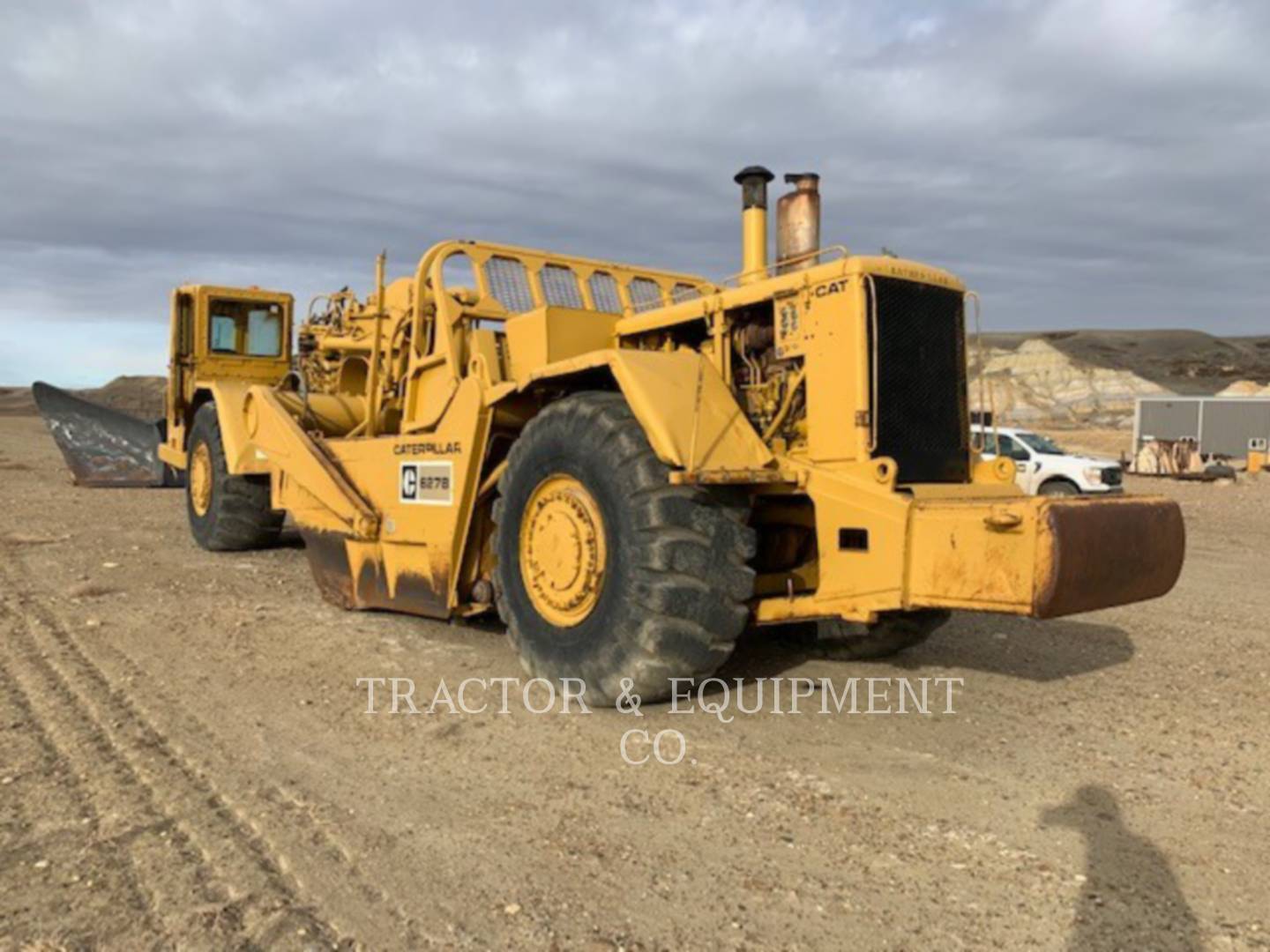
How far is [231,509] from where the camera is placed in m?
9.59

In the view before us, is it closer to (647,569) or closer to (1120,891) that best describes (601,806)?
(647,569)

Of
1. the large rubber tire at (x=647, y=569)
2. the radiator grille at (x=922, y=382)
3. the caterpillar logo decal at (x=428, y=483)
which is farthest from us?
the caterpillar logo decal at (x=428, y=483)

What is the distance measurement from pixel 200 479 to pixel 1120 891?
9.24 m

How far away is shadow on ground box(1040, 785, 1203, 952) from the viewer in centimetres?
286

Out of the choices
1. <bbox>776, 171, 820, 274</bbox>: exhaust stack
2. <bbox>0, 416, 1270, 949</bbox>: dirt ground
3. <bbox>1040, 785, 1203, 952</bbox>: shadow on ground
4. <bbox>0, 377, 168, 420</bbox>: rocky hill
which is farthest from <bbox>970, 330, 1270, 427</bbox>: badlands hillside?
<bbox>0, 377, 168, 420</bbox>: rocky hill

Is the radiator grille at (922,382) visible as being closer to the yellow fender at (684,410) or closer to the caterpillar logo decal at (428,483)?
the yellow fender at (684,410)

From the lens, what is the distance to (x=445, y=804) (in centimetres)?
375

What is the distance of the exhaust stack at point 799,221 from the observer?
5641 mm

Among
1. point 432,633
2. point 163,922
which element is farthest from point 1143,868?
point 432,633

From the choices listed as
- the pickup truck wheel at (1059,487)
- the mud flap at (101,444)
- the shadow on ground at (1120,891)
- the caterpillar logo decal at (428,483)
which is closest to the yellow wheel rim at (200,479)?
the caterpillar logo decal at (428,483)

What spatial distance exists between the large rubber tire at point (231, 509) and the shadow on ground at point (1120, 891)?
25.6 feet

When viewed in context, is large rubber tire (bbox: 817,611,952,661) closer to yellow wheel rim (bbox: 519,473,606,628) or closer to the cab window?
yellow wheel rim (bbox: 519,473,606,628)

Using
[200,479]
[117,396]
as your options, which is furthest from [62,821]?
[117,396]

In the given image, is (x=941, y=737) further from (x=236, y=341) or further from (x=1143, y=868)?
(x=236, y=341)
